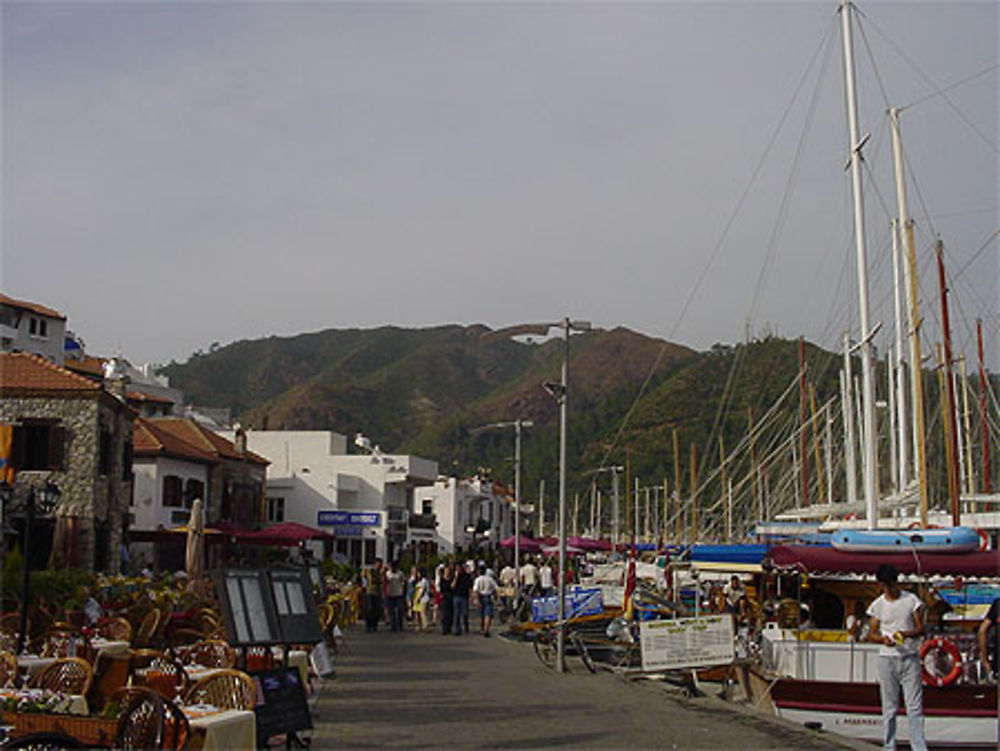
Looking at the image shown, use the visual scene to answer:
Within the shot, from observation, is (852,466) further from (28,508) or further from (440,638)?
(28,508)

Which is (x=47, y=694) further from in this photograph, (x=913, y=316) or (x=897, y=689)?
(x=913, y=316)

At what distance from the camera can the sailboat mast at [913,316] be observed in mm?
27750

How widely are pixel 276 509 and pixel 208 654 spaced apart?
49.1 meters

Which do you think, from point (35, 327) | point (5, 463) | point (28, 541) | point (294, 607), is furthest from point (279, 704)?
point (35, 327)

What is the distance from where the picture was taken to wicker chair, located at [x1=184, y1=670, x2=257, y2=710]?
30.5 feet

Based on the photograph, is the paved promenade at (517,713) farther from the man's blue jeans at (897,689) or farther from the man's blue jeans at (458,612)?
the man's blue jeans at (458,612)

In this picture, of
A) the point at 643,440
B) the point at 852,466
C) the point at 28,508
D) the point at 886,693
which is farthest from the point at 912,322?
the point at 643,440

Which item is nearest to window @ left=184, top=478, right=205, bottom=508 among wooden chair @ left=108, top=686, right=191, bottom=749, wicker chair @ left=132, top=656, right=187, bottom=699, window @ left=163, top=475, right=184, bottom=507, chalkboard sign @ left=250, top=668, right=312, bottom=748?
window @ left=163, top=475, right=184, bottom=507

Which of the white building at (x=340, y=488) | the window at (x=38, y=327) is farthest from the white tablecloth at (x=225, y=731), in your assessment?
the window at (x=38, y=327)

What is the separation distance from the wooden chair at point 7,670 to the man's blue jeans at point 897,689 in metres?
8.12

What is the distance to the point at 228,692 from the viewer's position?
30.7 ft

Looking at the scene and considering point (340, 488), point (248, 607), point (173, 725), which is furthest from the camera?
point (340, 488)

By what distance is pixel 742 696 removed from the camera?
773 inches

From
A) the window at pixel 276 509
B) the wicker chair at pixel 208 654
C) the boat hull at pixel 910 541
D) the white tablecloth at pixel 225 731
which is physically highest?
the window at pixel 276 509
